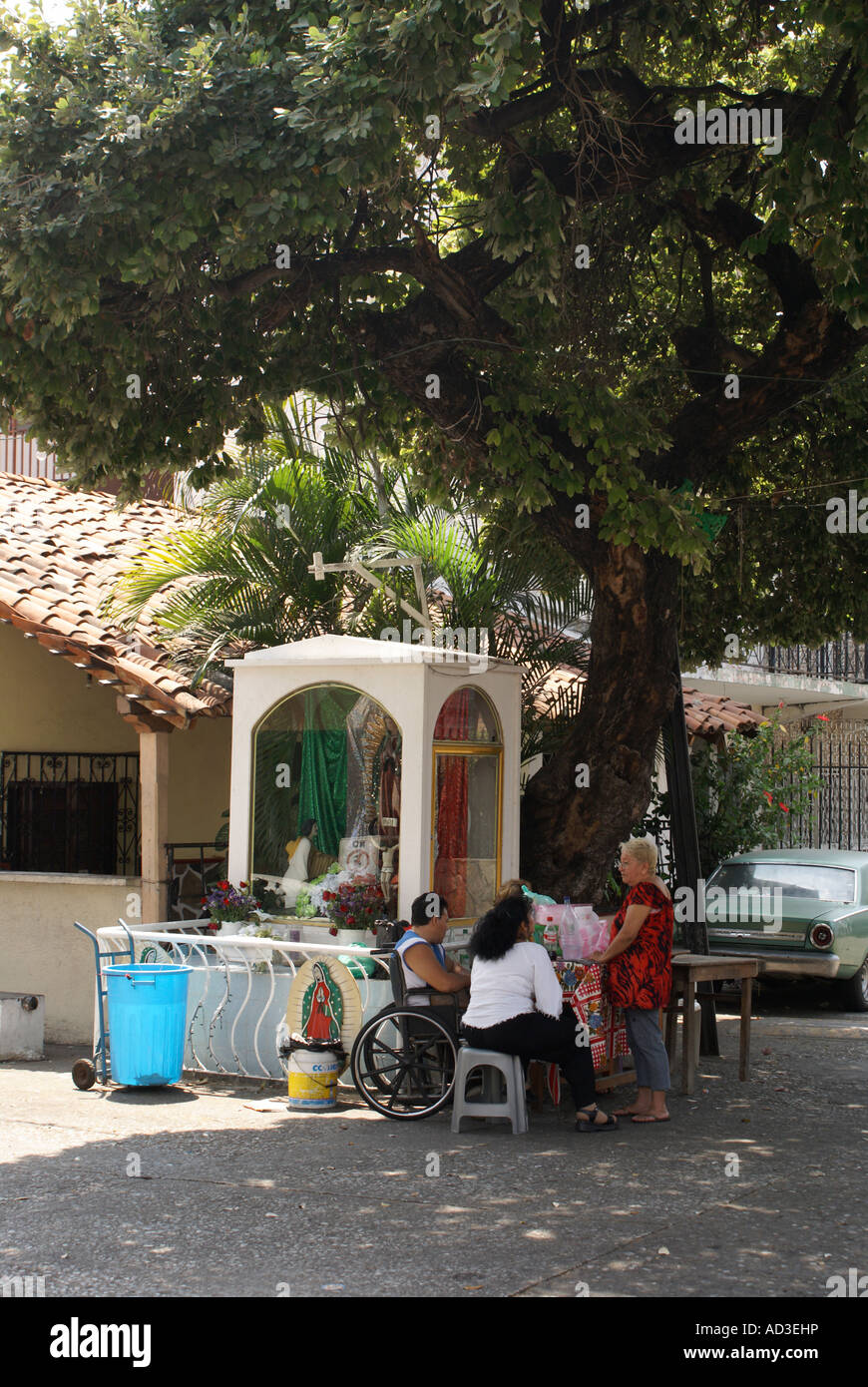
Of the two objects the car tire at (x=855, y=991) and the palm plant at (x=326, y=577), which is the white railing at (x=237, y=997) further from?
the car tire at (x=855, y=991)

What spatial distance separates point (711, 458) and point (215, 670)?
437 centimetres

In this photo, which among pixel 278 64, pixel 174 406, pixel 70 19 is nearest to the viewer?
pixel 278 64

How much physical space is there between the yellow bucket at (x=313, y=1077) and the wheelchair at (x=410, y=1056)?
18cm

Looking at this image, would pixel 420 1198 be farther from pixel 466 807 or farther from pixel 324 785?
pixel 324 785

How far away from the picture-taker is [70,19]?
328 inches

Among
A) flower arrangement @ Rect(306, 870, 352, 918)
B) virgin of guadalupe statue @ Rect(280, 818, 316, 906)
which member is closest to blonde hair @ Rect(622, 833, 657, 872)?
flower arrangement @ Rect(306, 870, 352, 918)

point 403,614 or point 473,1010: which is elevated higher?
point 403,614

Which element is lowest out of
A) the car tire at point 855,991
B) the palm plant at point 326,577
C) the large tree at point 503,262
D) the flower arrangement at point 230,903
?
the car tire at point 855,991

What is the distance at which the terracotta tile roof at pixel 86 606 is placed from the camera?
11023mm

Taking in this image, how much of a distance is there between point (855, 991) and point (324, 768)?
6448 mm

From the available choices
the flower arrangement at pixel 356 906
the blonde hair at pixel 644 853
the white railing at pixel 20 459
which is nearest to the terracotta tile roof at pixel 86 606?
the flower arrangement at pixel 356 906

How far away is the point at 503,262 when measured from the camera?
10117 mm
